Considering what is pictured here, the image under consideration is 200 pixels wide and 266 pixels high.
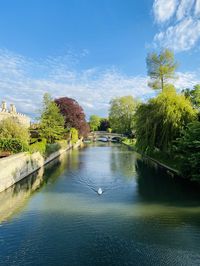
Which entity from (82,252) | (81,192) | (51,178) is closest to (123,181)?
(81,192)

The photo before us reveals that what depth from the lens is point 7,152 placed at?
68.1ft

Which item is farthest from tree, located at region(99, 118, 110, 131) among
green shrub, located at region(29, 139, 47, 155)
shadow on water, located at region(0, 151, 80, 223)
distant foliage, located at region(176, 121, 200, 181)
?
distant foliage, located at region(176, 121, 200, 181)

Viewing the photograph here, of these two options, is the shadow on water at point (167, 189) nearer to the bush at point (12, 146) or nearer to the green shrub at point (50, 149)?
the bush at point (12, 146)

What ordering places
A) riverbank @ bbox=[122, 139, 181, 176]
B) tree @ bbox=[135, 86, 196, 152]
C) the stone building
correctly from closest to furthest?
tree @ bbox=[135, 86, 196, 152], riverbank @ bbox=[122, 139, 181, 176], the stone building

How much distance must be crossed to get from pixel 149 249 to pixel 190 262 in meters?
1.31

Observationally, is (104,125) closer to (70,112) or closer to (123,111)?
(123,111)

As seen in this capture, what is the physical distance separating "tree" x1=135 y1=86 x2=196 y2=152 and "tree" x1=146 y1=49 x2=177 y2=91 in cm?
526

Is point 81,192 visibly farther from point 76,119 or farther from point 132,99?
point 132,99

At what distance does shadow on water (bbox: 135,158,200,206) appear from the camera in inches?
547

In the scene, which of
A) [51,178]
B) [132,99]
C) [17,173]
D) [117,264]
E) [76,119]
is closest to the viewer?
[117,264]

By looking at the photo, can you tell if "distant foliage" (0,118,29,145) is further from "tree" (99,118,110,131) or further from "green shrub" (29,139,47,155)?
"tree" (99,118,110,131)

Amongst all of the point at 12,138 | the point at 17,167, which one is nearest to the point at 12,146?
the point at 12,138

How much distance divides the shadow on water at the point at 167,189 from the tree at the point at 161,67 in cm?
1193

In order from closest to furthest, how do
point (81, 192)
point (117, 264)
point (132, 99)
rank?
1. point (117, 264)
2. point (81, 192)
3. point (132, 99)
